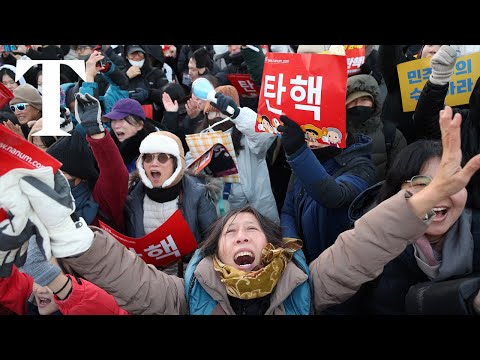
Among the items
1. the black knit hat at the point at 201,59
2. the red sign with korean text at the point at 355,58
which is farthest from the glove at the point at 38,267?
the black knit hat at the point at 201,59

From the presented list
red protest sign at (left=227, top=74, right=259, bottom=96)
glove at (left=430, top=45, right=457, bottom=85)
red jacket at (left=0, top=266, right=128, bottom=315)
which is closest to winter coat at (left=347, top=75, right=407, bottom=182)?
glove at (left=430, top=45, right=457, bottom=85)

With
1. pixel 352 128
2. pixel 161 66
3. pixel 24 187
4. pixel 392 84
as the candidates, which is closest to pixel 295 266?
pixel 24 187

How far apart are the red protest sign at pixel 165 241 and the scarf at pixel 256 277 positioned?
0.73m

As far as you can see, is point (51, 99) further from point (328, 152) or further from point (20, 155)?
point (328, 152)

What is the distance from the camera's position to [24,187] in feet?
4.93

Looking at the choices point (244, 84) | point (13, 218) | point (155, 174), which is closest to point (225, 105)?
point (155, 174)

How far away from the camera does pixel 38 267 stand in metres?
1.72

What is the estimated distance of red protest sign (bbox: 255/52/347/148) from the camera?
2.48 meters

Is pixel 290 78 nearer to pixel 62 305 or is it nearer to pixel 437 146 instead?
pixel 437 146

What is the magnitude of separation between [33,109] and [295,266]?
139 inches

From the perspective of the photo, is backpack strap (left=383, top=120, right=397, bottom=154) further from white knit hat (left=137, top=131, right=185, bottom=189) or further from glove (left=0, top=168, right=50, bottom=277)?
glove (left=0, top=168, right=50, bottom=277)

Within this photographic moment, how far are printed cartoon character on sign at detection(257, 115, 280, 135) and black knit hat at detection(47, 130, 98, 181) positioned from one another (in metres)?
1.09

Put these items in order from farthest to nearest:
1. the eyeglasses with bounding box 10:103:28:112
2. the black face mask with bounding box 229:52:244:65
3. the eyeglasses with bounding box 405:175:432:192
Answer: the black face mask with bounding box 229:52:244:65
the eyeglasses with bounding box 10:103:28:112
the eyeglasses with bounding box 405:175:432:192

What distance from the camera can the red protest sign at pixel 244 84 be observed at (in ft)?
15.0
